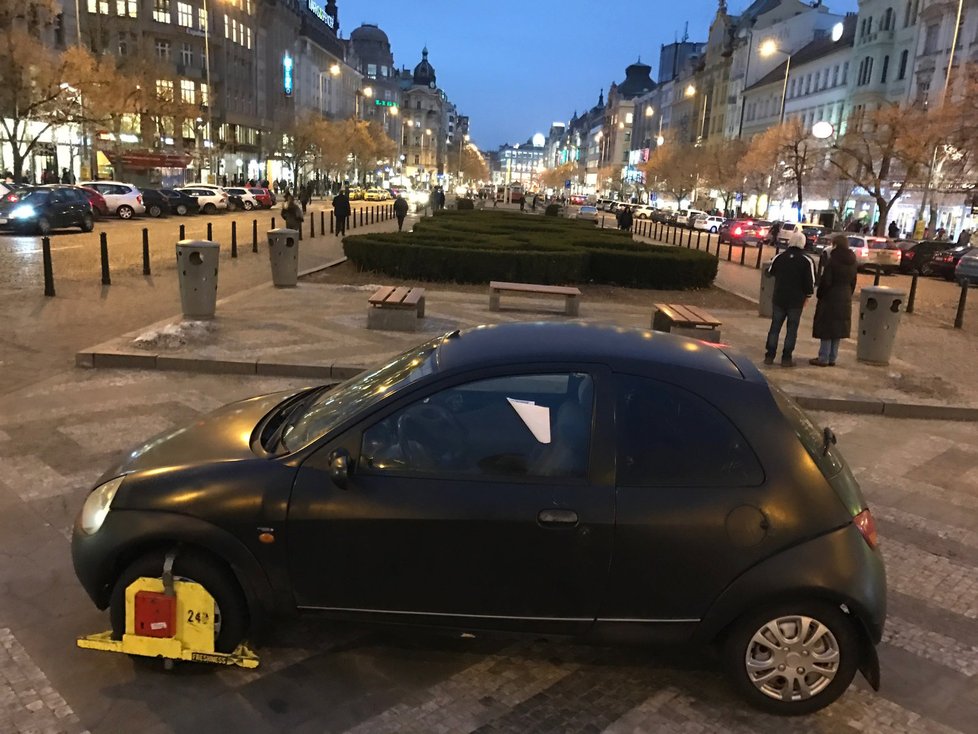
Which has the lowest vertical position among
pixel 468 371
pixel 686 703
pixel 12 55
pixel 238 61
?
pixel 686 703

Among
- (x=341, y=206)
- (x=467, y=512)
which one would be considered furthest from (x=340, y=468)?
(x=341, y=206)

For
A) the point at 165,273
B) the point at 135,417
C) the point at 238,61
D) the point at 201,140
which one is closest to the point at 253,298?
the point at 165,273

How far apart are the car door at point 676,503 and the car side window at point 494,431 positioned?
207 millimetres

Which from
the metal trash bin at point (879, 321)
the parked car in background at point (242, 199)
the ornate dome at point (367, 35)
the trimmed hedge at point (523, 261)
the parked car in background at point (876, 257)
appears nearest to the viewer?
the metal trash bin at point (879, 321)

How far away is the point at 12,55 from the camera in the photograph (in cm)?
3638

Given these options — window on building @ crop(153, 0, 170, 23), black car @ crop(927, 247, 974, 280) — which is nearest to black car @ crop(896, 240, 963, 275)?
black car @ crop(927, 247, 974, 280)

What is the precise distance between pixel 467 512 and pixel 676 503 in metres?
0.88

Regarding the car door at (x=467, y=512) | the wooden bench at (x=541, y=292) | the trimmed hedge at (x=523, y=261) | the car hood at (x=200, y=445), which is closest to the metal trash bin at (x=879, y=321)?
the wooden bench at (x=541, y=292)

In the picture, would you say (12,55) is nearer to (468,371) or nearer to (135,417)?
(135,417)

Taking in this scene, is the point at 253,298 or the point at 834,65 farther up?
the point at 834,65

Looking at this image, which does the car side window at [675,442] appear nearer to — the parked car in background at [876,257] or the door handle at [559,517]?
the door handle at [559,517]

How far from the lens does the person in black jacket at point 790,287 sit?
10188 millimetres

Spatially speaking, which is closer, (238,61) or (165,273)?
(165,273)

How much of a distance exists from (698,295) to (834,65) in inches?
2211
